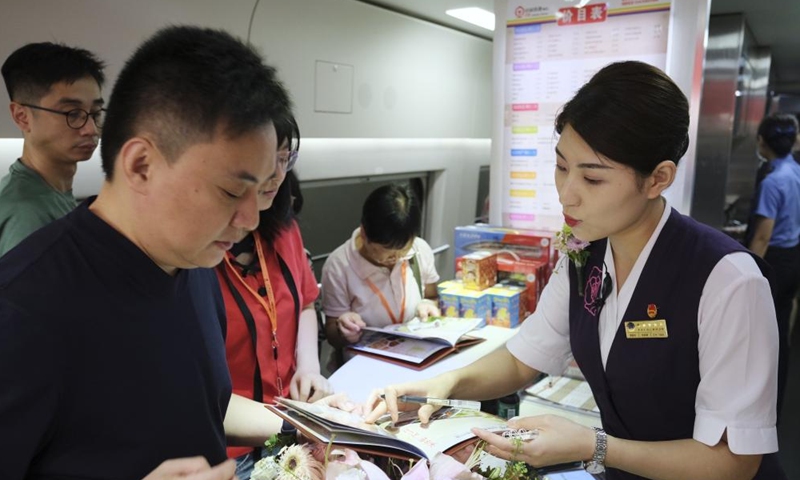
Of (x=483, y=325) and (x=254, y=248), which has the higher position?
(x=254, y=248)

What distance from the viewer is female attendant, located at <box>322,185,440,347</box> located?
2.97 metres

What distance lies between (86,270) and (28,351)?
0.56 ft

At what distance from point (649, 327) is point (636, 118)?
0.57m

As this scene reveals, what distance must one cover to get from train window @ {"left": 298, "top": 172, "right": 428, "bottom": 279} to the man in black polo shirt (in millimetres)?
2832

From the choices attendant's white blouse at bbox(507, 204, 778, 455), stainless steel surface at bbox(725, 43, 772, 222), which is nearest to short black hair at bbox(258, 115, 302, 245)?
attendant's white blouse at bbox(507, 204, 778, 455)

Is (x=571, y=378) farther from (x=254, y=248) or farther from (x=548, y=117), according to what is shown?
(x=254, y=248)

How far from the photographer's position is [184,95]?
100cm

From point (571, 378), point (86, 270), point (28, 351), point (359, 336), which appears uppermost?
point (86, 270)

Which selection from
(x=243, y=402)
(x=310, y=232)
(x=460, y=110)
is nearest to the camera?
(x=243, y=402)

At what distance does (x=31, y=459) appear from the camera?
0.92 m

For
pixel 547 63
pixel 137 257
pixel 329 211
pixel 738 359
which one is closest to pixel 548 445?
pixel 738 359

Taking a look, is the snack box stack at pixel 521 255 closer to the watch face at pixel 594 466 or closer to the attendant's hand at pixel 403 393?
the attendant's hand at pixel 403 393

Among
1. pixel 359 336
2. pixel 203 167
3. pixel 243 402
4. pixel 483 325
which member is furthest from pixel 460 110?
pixel 203 167

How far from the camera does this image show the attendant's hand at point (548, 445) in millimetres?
1468
